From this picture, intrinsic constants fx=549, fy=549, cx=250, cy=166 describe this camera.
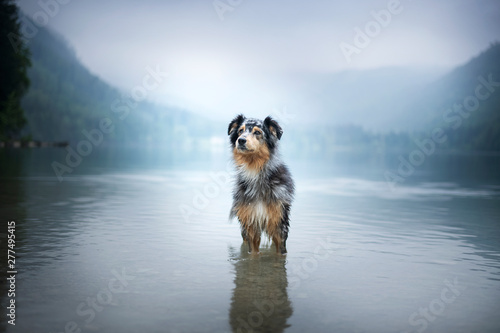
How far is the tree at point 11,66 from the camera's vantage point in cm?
6869

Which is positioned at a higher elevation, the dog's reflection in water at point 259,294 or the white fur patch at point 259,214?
the white fur patch at point 259,214

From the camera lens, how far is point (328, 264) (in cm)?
919

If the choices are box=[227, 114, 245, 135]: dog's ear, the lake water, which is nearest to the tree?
the lake water

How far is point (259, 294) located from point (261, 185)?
307 centimetres

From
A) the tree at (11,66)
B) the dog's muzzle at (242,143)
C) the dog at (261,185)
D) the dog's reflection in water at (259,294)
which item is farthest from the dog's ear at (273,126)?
the tree at (11,66)

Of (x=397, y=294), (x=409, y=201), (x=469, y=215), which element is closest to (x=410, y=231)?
(x=469, y=215)

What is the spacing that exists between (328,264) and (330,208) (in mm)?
8475

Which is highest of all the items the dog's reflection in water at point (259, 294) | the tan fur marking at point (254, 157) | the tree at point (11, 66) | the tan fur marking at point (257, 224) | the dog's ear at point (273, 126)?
the tree at point (11, 66)

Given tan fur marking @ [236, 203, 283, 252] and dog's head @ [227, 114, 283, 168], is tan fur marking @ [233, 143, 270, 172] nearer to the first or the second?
dog's head @ [227, 114, 283, 168]

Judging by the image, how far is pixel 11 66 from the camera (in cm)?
6938

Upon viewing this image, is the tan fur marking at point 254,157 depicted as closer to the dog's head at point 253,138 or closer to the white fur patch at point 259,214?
the dog's head at point 253,138

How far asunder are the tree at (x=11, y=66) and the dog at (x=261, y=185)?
66.5 m

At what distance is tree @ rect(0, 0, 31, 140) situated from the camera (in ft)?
225

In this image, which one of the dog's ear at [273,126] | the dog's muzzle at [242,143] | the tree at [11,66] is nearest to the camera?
the dog's muzzle at [242,143]
